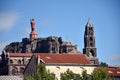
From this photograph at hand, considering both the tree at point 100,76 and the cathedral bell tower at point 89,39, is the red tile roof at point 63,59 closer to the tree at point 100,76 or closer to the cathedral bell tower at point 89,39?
the tree at point 100,76

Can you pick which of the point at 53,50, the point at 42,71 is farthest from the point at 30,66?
the point at 53,50

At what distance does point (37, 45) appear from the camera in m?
148

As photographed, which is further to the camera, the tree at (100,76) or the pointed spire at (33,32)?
the pointed spire at (33,32)

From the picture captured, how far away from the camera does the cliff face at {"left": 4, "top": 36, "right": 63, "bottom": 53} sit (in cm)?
14188

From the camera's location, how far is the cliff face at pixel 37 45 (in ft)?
465

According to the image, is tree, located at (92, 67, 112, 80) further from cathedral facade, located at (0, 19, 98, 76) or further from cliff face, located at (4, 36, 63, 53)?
cliff face, located at (4, 36, 63, 53)

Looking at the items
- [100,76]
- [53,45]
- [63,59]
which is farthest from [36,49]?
[100,76]

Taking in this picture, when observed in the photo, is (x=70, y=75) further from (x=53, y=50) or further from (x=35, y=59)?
(x=53, y=50)

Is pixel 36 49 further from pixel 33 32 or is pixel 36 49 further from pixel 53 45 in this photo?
pixel 53 45

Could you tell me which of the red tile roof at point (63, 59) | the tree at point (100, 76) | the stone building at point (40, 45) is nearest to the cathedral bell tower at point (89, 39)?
the stone building at point (40, 45)

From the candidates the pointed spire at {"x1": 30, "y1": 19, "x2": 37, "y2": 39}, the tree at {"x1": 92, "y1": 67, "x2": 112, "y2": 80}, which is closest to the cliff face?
the pointed spire at {"x1": 30, "y1": 19, "x2": 37, "y2": 39}

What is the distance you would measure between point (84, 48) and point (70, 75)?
238 feet

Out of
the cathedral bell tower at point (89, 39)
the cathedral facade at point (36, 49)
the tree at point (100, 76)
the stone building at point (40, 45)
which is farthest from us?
the stone building at point (40, 45)

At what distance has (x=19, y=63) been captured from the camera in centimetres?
13100
